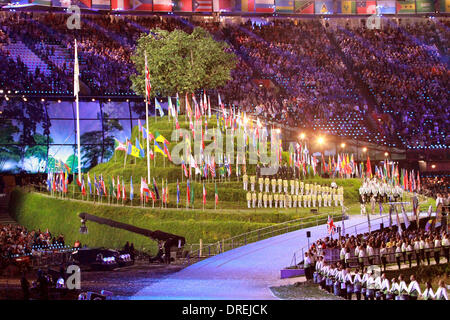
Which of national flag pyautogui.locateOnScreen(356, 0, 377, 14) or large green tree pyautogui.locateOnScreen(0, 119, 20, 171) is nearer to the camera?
large green tree pyautogui.locateOnScreen(0, 119, 20, 171)

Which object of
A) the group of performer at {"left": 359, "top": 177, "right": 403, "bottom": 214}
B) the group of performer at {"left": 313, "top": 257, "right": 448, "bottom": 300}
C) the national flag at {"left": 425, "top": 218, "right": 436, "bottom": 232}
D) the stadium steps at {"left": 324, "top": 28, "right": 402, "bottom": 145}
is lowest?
the group of performer at {"left": 313, "top": 257, "right": 448, "bottom": 300}

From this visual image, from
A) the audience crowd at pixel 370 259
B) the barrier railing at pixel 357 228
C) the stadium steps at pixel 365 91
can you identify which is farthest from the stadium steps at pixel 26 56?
the audience crowd at pixel 370 259

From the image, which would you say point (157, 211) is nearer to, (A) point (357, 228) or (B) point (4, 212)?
(A) point (357, 228)

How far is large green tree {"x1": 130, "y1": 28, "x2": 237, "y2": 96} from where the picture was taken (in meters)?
78.6

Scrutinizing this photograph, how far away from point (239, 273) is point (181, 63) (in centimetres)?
4125

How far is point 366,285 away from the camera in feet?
115

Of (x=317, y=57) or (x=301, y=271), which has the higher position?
(x=317, y=57)

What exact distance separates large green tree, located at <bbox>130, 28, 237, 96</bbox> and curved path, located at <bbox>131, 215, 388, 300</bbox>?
99.8 ft

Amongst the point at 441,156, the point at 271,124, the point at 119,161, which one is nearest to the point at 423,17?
the point at 441,156

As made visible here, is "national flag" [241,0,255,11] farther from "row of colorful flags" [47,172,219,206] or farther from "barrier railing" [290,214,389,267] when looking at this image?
"barrier railing" [290,214,389,267]

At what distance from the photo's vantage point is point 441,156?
8531 centimetres

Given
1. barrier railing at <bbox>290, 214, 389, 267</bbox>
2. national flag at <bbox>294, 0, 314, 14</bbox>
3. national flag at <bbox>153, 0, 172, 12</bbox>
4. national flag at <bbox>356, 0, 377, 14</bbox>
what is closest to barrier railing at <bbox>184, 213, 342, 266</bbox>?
barrier railing at <bbox>290, 214, 389, 267</bbox>
